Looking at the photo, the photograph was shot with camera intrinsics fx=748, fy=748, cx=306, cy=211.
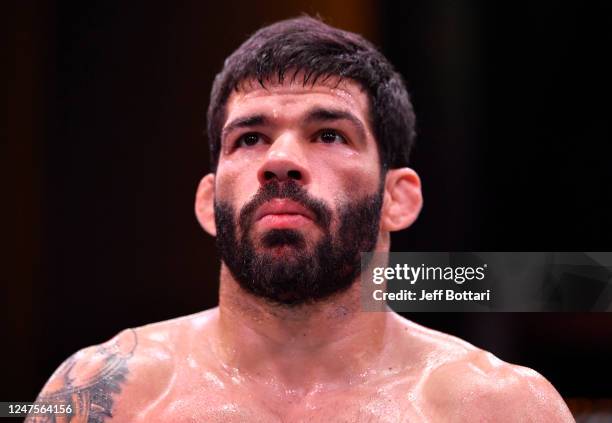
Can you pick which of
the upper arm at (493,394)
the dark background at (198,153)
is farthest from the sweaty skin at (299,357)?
the dark background at (198,153)

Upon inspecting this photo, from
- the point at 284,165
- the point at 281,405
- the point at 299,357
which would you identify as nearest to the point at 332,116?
the point at 284,165

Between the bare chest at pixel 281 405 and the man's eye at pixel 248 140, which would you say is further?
the man's eye at pixel 248 140

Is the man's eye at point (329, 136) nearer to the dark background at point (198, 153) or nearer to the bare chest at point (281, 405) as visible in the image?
the dark background at point (198, 153)

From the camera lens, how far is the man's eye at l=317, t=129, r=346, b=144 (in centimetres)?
173

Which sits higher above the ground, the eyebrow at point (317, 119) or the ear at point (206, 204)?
the eyebrow at point (317, 119)

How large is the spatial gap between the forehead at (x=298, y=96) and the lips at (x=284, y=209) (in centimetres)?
23

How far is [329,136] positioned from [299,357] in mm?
520

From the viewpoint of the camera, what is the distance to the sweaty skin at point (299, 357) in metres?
1.64

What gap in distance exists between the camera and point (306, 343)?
1747 mm

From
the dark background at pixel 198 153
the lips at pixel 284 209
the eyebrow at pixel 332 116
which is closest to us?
the lips at pixel 284 209

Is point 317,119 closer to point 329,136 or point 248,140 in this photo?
point 329,136

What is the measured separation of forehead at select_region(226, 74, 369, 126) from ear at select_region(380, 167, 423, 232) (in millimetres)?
187

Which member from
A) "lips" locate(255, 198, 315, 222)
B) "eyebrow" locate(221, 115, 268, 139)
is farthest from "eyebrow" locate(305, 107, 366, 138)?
"lips" locate(255, 198, 315, 222)

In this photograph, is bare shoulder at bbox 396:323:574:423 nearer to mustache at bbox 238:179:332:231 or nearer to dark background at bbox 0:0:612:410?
dark background at bbox 0:0:612:410
